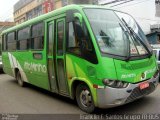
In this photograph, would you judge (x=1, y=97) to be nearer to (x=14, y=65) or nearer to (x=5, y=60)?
(x=14, y=65)

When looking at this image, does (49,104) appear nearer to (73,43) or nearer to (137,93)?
(73,43)

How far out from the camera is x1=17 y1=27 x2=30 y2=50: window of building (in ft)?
32.4

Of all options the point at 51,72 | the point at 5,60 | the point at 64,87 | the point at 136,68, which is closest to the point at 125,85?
the point at 136,68

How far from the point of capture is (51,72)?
7754 mm

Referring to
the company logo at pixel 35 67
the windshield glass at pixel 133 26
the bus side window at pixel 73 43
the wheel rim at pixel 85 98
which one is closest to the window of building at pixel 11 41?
the company logo at pixel 35 67

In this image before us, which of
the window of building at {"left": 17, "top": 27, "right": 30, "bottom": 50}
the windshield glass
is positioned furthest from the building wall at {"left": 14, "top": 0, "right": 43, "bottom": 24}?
the windshield glass

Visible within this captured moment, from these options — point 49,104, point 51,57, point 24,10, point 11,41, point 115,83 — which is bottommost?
point 49,104

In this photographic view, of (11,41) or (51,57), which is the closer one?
(51,57)

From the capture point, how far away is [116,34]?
6.28 metres

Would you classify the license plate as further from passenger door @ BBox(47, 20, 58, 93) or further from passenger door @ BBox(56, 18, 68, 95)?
passenger door @ BBox(47, 20, 58, 93)

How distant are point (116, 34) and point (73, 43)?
1114mm

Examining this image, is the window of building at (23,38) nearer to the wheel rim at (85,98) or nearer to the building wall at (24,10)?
the wheel rim at (85,98)

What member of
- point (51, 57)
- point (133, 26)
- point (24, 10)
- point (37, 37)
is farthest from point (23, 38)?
point (24, 10)

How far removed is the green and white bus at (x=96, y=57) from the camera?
5.78 metres
